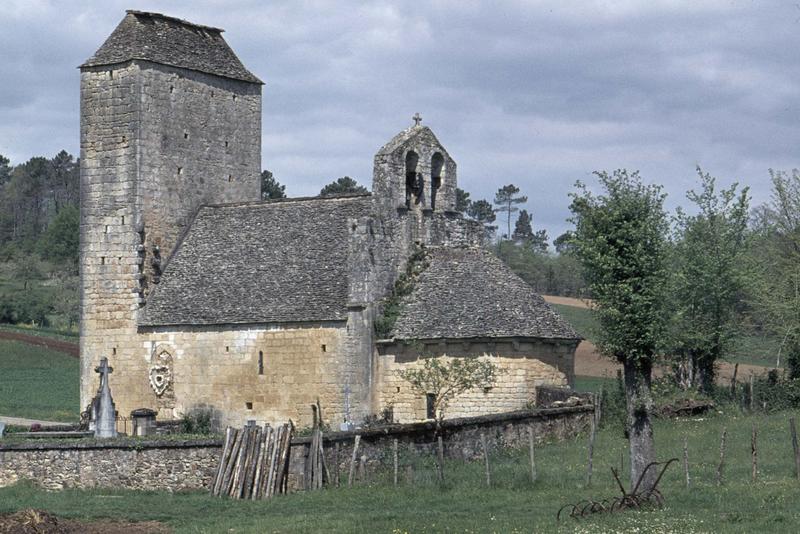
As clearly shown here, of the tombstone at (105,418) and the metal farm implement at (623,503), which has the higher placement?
the tombstone at (105,418)

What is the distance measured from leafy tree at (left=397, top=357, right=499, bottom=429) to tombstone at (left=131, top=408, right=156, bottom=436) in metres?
7.70

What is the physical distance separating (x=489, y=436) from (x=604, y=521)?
11901 mm

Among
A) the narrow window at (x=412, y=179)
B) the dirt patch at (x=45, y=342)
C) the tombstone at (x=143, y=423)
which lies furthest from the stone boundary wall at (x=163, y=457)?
the dirt patch at (x=45, y=342)

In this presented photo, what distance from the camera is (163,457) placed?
103 ft

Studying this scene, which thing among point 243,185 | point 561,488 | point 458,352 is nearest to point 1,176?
point 243,185

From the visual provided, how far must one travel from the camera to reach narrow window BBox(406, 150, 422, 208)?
45.0 m

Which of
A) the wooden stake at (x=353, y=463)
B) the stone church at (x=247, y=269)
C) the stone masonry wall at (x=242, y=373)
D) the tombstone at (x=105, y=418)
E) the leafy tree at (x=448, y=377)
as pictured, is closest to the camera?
the wooden stake at (x=353, y=463)

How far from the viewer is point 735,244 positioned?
1891 inches

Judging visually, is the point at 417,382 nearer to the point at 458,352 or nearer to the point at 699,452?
the point at 458,352

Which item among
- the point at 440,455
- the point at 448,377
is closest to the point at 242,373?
the point at 448,377

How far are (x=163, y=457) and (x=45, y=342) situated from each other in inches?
2165

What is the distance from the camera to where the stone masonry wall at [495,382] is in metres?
41.4

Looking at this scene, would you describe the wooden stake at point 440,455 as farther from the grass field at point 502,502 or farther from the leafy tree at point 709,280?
the leafy tree at point 709,280

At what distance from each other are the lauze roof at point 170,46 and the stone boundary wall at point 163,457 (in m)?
18.5
